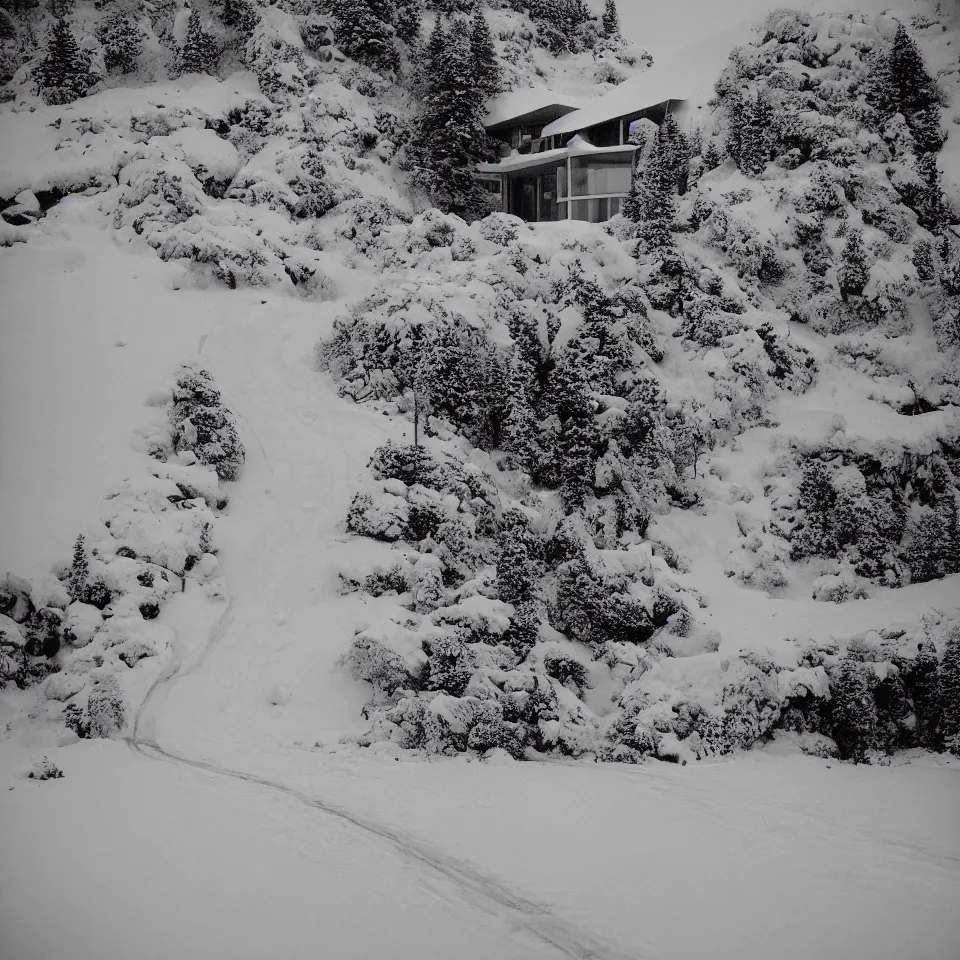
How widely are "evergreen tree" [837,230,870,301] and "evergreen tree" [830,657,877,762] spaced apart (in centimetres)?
2186

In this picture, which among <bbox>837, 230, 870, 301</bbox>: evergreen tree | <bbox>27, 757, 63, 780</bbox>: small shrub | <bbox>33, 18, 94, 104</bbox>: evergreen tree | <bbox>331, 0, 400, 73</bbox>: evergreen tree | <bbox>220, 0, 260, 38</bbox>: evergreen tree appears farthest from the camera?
<bbox>331, 0, 400, 73</bbox>: evergreen tree

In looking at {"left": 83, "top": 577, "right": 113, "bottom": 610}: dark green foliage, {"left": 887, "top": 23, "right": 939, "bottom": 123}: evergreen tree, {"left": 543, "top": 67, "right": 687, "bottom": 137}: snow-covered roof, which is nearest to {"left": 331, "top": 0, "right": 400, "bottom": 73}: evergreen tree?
{"left": 543, "top": 67, "right": 687, "bottom": 137}: snow-covered roof

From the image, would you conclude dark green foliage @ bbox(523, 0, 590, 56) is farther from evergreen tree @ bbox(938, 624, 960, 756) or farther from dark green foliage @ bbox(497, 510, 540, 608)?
evergreen tree @ bbox(938, 624, 960, 756)

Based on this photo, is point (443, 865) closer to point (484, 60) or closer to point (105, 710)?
point (105, 710)

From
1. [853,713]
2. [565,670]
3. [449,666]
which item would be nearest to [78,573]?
[449,666]

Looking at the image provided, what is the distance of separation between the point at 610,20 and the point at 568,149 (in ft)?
110

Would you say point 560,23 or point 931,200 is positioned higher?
point 560,23

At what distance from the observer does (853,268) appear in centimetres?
3338

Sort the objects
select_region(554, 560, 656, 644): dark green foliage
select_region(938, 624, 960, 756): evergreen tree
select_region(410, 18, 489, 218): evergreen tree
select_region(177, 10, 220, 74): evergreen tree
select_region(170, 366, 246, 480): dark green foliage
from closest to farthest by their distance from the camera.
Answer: select_region(938, 624, 960, 756): evergreen tree < select_region(554, 560, 656, 644): dark green foliage < select_region(170, 366, 246, 480): dark green foliage < select_region(410, 18, 489, 218): evergreen tree < select_region(177, 10, 220, 74): evergreen tree

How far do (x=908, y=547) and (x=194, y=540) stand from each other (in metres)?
23.9

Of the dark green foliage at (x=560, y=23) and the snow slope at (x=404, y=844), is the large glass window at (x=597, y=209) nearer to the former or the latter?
the dark green foliage at (x=560, y=23)

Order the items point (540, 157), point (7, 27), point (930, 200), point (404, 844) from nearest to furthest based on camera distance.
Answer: point (404, 844), point (930, 200), point (7, 27), point (540, 157)

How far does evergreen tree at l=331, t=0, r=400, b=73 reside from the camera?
4850 centimetres

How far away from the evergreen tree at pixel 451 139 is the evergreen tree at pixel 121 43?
59.6 ft
